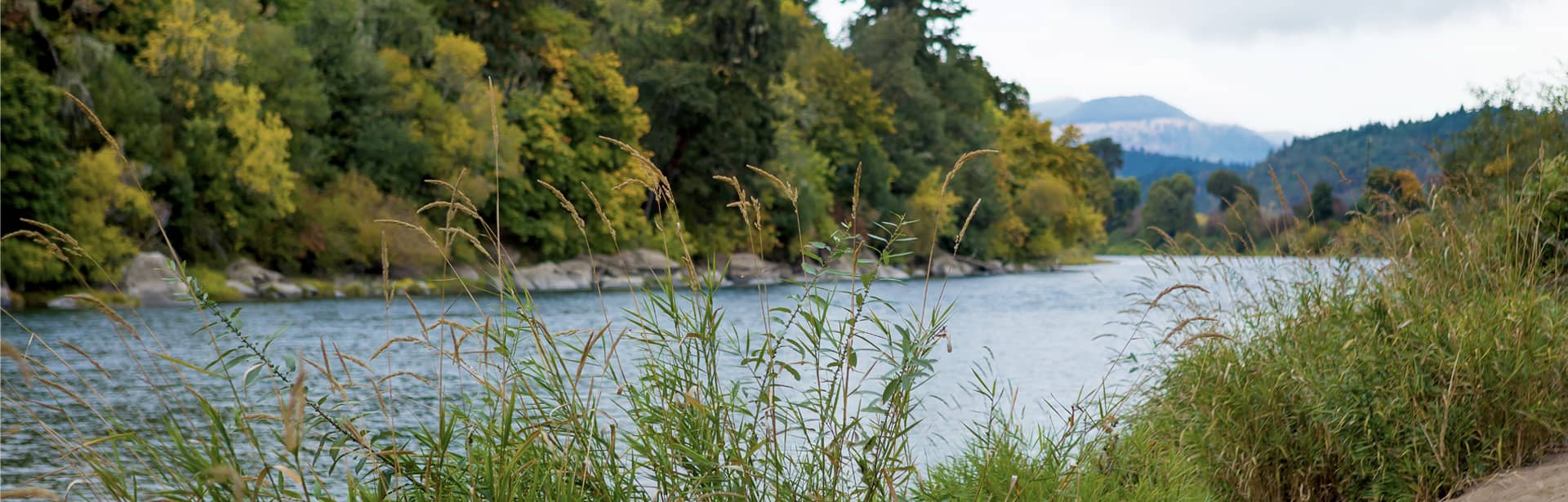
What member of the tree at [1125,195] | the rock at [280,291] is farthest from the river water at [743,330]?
the tree at [1125,195]

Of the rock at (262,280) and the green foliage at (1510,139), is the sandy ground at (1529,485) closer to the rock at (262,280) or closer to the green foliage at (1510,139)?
the green foliage at (1510,139)

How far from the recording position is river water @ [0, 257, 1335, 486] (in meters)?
7.16

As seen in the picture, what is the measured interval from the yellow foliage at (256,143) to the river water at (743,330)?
386cm

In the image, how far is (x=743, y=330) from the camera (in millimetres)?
18078

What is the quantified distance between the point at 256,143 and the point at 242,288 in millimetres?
3776

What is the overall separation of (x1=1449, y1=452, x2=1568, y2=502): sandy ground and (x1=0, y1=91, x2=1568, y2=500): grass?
0.09 m

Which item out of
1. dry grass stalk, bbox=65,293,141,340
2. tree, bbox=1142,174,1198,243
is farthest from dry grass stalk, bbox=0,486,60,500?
tree, bbox=1142,174,1198,243

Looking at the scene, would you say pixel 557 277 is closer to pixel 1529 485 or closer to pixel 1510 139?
pixel 1510 139

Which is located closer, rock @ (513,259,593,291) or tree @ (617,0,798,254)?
rock @ (513,259,593,291)

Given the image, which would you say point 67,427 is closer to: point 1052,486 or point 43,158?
point 1052,486

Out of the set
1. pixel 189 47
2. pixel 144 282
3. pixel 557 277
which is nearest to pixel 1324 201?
pixel 557 277

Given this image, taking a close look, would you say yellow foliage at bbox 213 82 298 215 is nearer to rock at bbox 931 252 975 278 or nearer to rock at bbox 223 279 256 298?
rock at bbox 223 279 256 298

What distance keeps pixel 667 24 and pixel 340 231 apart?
19.7m

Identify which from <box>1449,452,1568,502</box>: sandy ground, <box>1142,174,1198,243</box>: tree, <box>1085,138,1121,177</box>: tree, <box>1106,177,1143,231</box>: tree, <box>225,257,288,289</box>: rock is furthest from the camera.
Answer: <box>1085,138,1121,177</box>: tree
